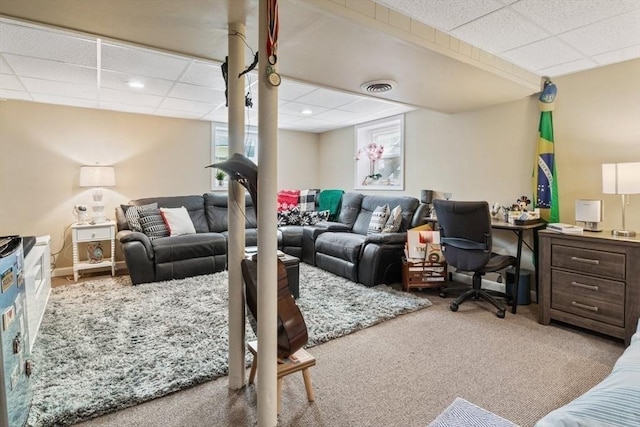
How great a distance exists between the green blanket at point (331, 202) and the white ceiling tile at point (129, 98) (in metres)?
2.70

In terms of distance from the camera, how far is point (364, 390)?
183 centimetres

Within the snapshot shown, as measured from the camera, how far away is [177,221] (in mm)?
4266

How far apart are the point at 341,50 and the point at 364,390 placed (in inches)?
84.3

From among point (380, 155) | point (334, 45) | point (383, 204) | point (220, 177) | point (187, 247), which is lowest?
point (187, 247)

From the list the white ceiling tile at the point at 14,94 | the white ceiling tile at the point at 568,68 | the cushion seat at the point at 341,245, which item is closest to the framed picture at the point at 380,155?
the cushion seat at the point at 341,245

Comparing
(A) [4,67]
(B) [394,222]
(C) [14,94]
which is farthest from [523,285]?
(C) [14,94]

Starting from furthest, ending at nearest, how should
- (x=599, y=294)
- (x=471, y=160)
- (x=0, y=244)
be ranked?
(x=471, y=160)
(x=599, y=294)
(x=0, y=244)

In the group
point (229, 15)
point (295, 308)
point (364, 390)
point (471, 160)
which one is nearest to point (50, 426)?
point (295, 308)

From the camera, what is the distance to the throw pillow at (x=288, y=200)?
531 centimetres

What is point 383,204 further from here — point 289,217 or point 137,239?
point 137,239

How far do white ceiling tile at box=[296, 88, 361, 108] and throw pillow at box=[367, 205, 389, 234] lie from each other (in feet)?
4.62

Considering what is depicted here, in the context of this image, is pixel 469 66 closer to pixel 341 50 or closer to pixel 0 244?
pixel 341 50

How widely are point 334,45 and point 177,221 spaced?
3.11 m

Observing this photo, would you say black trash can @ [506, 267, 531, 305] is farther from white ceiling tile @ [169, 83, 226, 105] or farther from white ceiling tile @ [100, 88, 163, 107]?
white ceiling tile @ [100, 88, 163, 107]
